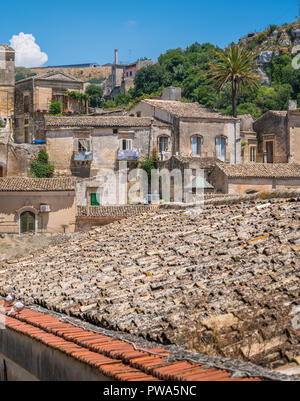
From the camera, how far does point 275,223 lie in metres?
8.99

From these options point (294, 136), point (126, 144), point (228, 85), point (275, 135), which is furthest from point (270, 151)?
point (228, 85)

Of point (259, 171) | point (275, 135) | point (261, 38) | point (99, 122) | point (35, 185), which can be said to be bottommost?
point (35, 185)

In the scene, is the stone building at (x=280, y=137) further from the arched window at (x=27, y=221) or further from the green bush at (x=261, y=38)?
the green bush at (x=261, y=38)

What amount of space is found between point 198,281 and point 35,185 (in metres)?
27.9

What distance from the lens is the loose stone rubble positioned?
20.2 ft

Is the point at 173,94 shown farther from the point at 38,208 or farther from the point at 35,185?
the point at 38,208

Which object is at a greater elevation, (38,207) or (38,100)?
(38,100)

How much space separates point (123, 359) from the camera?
→ 5672 millimetres

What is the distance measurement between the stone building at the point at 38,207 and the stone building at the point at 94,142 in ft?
36.5

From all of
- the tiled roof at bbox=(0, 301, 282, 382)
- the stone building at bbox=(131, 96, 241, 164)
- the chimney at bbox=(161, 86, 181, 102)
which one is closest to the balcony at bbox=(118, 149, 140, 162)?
the stone building at bbox=(131, 96, 241, 164)

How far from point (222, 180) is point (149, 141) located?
363 inches

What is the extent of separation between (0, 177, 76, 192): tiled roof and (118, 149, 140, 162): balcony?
436 inches
